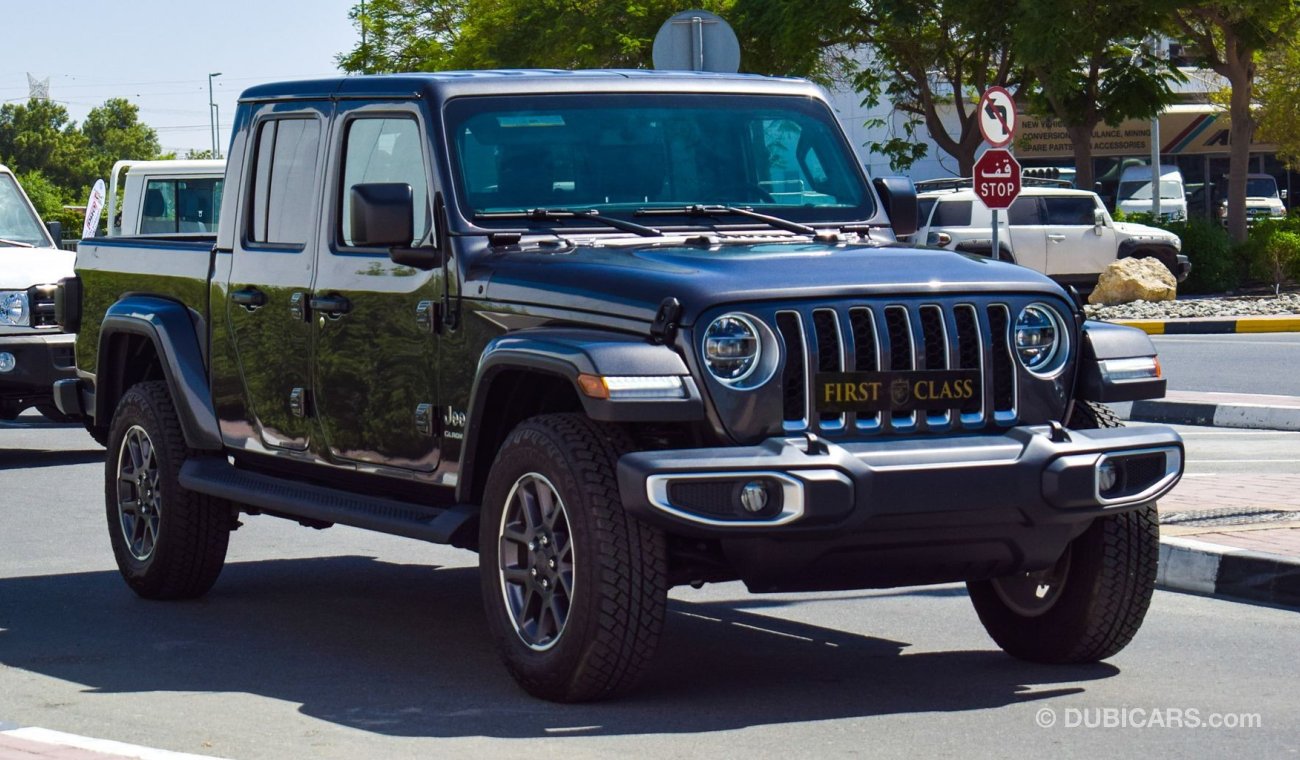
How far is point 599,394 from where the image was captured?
220 inches

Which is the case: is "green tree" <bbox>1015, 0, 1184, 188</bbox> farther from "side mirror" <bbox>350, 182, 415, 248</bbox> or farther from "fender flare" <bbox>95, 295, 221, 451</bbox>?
"side mirror" <bbox>350, 182, 415, 248</bbox>

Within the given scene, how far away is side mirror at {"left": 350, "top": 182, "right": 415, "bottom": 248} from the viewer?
6531 mm

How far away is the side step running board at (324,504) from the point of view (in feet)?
21.2

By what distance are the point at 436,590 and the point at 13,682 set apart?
226 cm

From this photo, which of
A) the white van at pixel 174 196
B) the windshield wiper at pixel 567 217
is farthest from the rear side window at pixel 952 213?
the windshield wiper at pixel 567 217

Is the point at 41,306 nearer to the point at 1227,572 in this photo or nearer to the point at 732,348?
the point at 1227,572

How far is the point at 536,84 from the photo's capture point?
712cm

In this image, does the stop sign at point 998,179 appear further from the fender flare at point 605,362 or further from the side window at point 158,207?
the fender flare at point 605,362

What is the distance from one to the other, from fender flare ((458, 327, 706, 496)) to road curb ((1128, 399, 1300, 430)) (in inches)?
347

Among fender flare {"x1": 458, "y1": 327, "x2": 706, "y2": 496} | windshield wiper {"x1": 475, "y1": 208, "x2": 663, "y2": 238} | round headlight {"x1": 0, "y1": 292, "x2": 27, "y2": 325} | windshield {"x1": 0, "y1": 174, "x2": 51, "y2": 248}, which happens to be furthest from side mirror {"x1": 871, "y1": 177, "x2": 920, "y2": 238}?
windshield {"x1": 0, "y1": 174, "x2": 51, "y2": 248}

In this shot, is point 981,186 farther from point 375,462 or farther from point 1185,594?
point 375,462

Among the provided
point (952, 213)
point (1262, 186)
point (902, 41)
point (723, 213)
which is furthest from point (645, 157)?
point (1262, 186)

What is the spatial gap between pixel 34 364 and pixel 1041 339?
9447 mm

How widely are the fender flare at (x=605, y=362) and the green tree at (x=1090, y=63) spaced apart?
2533 cm
